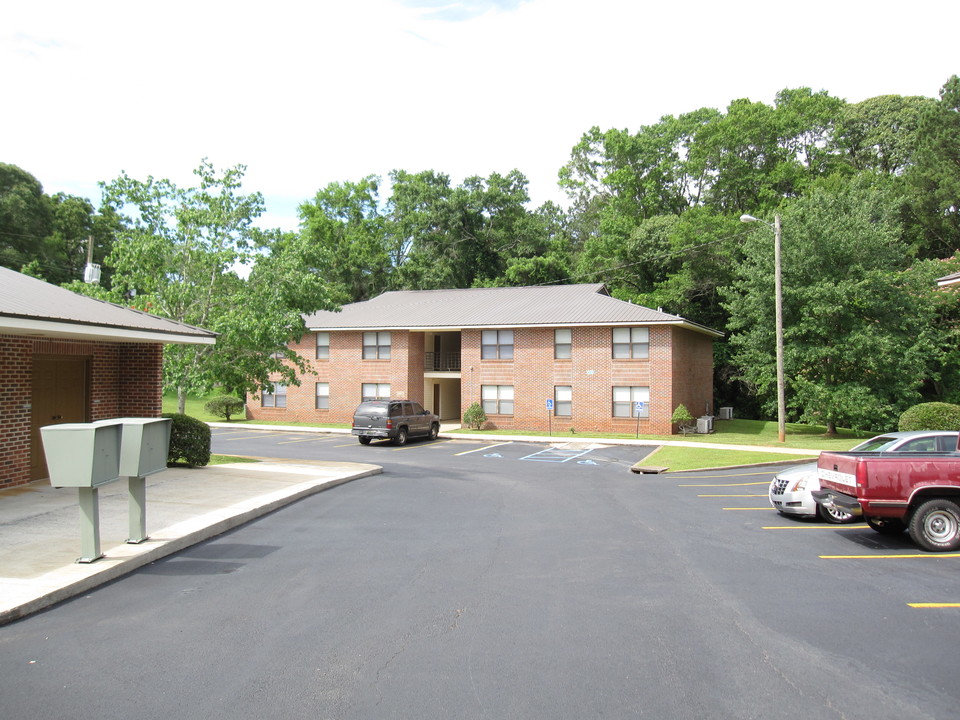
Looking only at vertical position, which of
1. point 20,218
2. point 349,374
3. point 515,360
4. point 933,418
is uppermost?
point 20,218

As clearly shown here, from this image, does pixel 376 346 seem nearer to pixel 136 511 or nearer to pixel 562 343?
pixel 562 343

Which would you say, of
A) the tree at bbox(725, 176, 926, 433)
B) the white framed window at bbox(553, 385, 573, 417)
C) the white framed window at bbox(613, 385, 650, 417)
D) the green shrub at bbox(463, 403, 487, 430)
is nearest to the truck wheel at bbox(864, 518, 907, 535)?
the tree at bbox(725, 176, 926, 433)

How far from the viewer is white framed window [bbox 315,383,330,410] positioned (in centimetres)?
3966

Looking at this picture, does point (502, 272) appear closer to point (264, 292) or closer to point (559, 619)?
point (264, 292)

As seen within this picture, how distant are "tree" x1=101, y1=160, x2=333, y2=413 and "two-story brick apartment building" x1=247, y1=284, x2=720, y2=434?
14267mm

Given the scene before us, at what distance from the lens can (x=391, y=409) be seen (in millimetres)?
27672

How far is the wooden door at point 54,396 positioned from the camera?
12.9 meters

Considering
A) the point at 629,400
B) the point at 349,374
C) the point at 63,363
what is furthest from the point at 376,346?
the point at 63,363

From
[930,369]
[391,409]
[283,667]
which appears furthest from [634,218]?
[283,667]

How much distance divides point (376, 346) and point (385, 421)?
11882 mm

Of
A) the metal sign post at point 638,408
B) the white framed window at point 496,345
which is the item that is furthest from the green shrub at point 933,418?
the white framed window at point 496,345

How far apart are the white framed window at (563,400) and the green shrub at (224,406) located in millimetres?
19571

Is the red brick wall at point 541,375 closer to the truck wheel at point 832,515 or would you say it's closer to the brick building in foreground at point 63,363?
the brick building in foreground at point 63,363

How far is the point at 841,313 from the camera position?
30.0m
